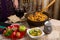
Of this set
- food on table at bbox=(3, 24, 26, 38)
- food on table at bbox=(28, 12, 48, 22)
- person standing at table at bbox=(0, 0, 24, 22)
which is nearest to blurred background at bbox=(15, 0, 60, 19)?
person standing at table at bbox=(0, 0, 24, 22)

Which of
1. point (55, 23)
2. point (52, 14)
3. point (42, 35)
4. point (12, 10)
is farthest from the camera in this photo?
point (52, 14)

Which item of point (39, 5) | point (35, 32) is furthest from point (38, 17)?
point (39, 5)

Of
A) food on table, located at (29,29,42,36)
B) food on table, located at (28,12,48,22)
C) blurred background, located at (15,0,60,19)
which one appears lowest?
blurred background, located at (15,0,60,19)

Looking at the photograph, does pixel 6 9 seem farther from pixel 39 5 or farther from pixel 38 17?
pixel 39 5

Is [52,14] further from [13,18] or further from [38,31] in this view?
[38,31]

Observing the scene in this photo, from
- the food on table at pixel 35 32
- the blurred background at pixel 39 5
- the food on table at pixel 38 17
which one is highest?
the food on table at pixel 38 17

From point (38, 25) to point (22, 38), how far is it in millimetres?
210

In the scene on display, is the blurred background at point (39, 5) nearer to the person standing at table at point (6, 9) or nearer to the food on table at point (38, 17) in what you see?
the person standing at table at point (6, 9)

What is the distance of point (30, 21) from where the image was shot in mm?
1435

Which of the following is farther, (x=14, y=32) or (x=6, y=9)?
(x=6, y=9)

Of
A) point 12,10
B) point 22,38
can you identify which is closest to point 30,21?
point 22,38

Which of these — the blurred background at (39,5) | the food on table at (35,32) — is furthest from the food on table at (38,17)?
the blurred background at (39,5)

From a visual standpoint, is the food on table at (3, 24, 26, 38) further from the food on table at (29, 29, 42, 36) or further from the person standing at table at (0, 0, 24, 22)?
the person standing at table at (0, 0, 24, 22)

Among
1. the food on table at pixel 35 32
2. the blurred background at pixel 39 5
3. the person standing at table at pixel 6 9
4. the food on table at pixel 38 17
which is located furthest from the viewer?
the blurred background at pixel 39 5
